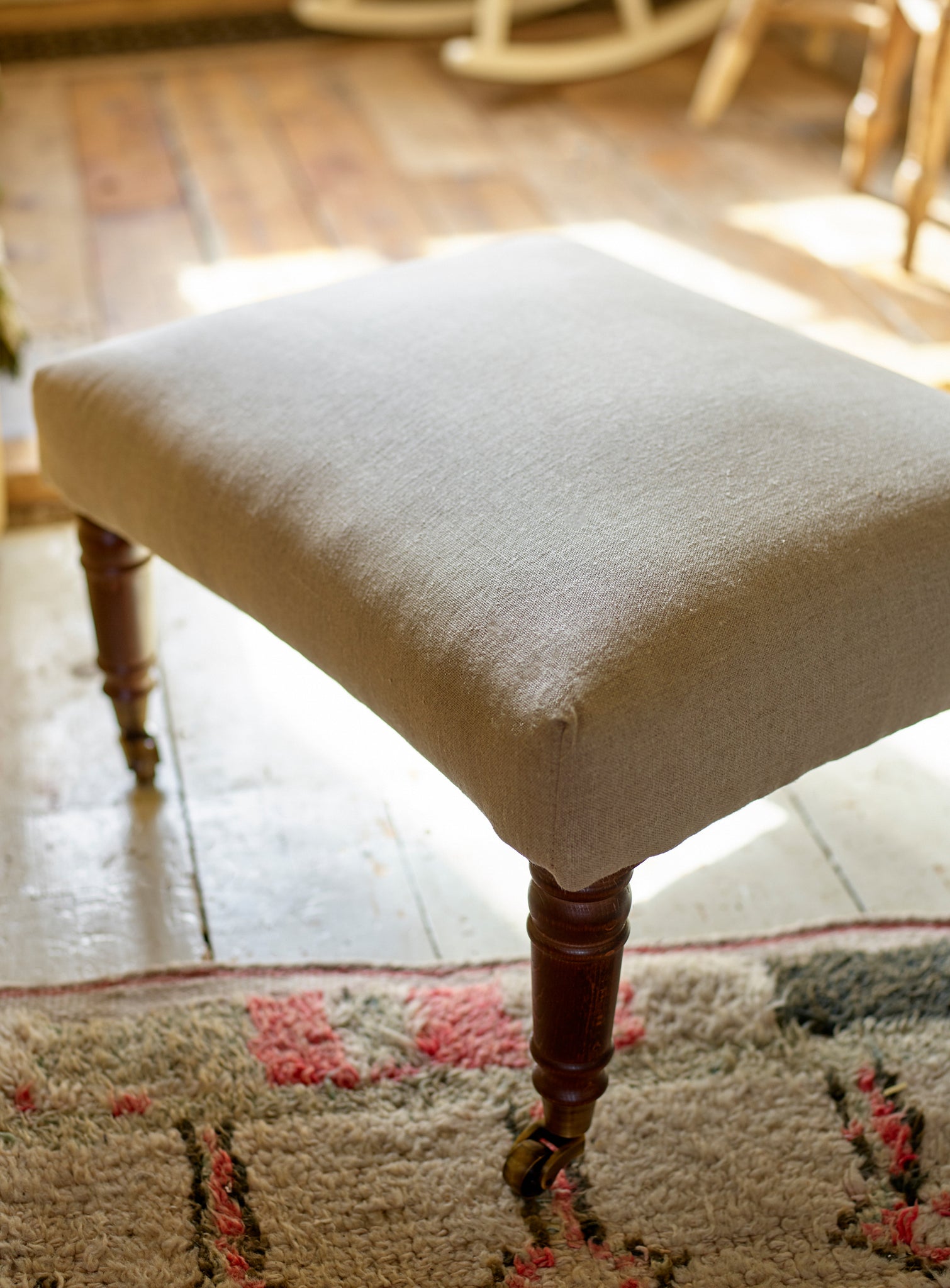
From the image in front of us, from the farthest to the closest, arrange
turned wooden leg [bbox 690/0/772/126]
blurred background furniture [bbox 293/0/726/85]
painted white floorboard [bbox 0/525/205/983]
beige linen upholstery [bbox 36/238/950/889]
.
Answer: blurred background furniture [bbox 293/0/726/85] → turned wooden leg [bbox 690/0/772/126] → painted white floorboard [bbox 0/525/205/983] → beige linen upholstery [bbox 36/238/950/889]

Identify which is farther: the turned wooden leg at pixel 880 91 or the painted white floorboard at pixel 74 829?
the turned wooden leg at pixel 880 91

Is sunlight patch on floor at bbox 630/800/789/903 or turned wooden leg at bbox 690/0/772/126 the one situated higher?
turned wooden leg at bbox 690/0/772/126

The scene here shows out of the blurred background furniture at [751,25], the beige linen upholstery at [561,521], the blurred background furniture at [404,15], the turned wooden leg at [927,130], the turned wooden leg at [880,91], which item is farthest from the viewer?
the blurred background furniture at [404,15]

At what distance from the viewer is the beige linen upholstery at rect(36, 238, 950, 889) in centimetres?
62

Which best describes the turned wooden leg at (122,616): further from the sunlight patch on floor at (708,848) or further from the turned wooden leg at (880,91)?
the turned wooden leg at (880,91)

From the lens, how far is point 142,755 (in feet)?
3.59

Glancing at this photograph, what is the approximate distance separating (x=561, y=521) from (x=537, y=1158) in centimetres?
35

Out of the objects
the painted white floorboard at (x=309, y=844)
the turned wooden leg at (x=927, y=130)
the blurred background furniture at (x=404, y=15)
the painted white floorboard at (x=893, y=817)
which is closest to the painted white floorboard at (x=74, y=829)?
the painted white floorboard at (x=309, y=844)

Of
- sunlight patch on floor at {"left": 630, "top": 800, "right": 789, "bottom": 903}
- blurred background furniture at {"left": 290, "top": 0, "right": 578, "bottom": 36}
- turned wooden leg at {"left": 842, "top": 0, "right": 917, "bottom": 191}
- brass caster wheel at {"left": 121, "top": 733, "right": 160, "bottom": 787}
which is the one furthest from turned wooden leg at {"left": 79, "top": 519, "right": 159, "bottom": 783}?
blurred background furniture at {"left": 290, "top": 0, "right": 578, "bottom": 36}

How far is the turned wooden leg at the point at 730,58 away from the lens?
88.1 inches

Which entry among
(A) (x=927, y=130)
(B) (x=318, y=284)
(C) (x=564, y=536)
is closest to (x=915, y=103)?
(A) (x=927, y=130)

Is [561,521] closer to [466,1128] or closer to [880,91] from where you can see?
[466,1128]

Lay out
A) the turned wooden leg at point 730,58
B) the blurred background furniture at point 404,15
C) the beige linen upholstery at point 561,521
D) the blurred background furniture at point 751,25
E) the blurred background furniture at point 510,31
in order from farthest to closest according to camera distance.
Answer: the blurred background furniture at point 404,15
the blurred background furniture at point 510,31
the turned wooden leg at point 730,58
the blurred background furniture at point 751,25
the beige linen upholstery at point 561,521

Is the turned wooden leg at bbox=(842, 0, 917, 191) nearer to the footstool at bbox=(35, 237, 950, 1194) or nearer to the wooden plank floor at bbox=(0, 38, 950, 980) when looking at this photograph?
the wooden plank floor at bbox=(0, 38, 950, 980)
